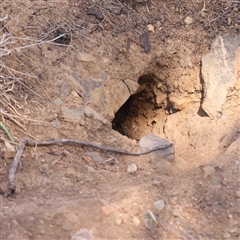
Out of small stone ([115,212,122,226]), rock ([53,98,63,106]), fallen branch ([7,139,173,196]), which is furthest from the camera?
rock ([53,98,63,106])

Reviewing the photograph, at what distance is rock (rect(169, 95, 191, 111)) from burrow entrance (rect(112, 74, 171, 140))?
17 centimetres

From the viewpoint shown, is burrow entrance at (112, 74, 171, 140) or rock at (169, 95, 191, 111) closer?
rock at (169, 95, 191, 111)

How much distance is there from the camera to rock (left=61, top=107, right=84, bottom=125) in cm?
311

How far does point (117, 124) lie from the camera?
4.84 m

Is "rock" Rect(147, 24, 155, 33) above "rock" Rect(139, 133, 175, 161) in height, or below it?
above

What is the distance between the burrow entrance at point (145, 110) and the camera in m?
4.18

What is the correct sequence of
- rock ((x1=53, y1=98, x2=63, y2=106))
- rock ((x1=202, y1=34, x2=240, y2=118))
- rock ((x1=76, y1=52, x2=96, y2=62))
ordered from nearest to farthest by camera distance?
rock ((x1=53, y1=98, x2=63, y2=106)), rock ((x1=76, y1=52, x2=96, y2=62)), rock ((x1=202, y1=34, x2=240, y2=118))

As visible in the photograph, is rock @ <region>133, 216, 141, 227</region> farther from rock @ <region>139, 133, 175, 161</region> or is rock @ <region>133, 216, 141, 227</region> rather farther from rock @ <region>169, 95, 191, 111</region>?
rock @ <region>169, 95, 191, 111</region>

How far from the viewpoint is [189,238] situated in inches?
88.7

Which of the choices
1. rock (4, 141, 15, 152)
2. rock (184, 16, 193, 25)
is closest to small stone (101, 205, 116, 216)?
rock (4, 141, 15, 152)

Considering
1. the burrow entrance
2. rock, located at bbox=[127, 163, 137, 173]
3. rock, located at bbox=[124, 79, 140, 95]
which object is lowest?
the burrow entrance

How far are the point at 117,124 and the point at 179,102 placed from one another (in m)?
1.10

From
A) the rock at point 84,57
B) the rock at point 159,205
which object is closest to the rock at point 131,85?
→ the rock at point 84,57

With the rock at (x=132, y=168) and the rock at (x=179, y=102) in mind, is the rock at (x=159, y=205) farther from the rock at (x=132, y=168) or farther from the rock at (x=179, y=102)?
the rock at (x=179, y=102)
